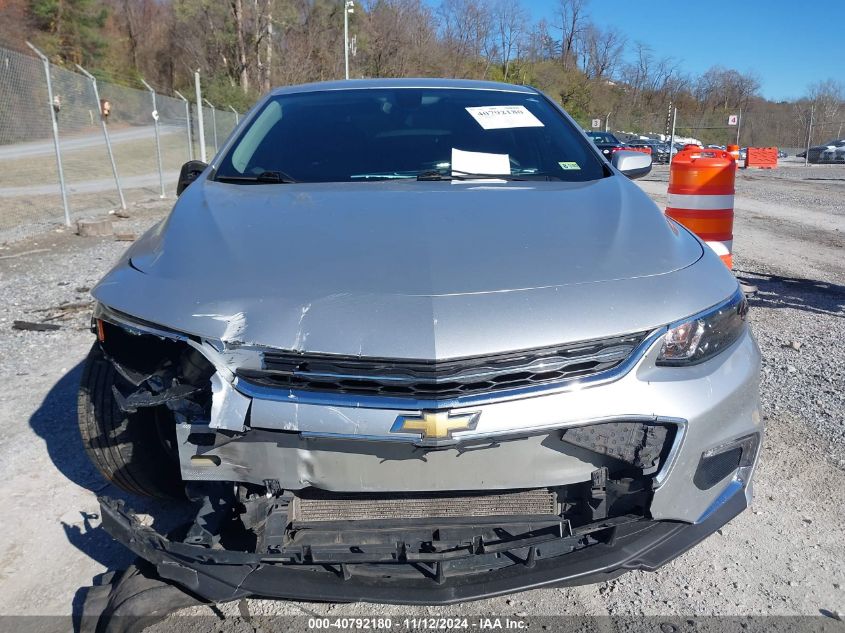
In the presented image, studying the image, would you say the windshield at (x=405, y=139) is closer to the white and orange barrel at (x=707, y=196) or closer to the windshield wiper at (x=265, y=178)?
the windshield wiper at (x=265, y=178)

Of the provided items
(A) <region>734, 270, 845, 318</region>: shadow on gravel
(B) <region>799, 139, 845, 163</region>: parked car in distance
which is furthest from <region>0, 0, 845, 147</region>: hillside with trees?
(A) <region>734, 270, 845, 318</region>: shadow on gravel

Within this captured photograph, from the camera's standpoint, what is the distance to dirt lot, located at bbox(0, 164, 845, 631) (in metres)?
2.17

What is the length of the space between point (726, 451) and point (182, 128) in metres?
22.5

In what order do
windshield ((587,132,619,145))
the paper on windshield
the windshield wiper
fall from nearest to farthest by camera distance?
the windshield wiper < the paper on windshield < windshield ((587,132,619,145))

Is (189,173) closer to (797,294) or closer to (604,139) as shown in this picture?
(797,294)

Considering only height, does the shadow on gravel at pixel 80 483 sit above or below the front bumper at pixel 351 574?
below

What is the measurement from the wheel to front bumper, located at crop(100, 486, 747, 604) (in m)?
0.35

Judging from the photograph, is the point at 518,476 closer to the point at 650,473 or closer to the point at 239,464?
the point at 650,473

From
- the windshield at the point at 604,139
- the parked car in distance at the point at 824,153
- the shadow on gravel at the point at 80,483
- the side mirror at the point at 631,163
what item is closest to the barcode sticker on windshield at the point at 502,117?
the side mirror at the point at 631,163

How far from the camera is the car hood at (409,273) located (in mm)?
1684

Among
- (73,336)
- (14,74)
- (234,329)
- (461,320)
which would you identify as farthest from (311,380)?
(14,74)

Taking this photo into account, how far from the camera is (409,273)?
5.98ft

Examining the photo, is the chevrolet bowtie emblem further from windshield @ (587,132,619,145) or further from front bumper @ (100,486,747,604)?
windshield @ (587,132,619,145)

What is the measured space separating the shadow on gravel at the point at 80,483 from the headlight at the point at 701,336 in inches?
71.5
